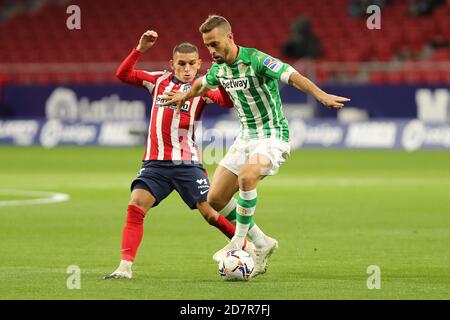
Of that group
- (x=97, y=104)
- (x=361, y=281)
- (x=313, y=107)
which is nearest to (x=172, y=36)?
(x=97, y=104)

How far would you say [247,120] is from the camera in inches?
395

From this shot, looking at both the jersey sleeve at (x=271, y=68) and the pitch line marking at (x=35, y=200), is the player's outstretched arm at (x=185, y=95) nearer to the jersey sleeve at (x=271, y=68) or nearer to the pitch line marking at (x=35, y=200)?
the jersey sleeve at (x=271, y=68)

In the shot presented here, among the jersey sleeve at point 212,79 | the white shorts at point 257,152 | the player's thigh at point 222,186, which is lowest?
the player's thigh at point 222,186

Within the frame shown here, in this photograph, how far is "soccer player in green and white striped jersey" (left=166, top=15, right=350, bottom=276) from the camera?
9664mm

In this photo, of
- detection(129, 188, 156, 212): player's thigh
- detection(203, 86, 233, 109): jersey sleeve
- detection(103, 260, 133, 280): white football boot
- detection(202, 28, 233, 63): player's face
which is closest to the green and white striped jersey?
detection(202, 28, 233, 63): player's face

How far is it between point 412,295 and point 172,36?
3111 cm

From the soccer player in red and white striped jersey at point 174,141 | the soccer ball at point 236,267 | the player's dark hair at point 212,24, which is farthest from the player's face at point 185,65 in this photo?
the soccer ball at point 236,267

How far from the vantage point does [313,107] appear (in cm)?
3119

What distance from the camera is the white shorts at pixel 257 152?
387 inches

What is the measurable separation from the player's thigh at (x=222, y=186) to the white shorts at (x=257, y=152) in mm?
54

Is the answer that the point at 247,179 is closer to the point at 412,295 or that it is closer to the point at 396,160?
the point at 412,295

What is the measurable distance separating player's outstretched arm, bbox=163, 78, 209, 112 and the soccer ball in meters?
1.42

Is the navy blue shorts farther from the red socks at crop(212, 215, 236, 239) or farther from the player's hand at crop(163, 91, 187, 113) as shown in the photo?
the player's hand at crop(163, 91, 187, 113)

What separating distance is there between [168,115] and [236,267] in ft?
5.97
